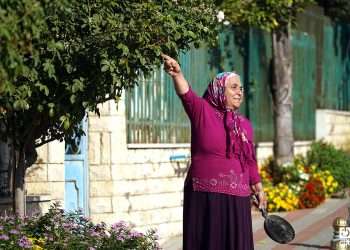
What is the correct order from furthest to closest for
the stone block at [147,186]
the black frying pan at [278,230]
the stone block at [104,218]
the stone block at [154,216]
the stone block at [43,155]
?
the stone block at [154,216] < the stone block at [147,186] < the stone block at [104,218] < the stone block at [43,155] < the black frying pan at [278,230]

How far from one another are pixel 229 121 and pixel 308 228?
253 inches

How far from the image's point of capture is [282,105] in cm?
1630

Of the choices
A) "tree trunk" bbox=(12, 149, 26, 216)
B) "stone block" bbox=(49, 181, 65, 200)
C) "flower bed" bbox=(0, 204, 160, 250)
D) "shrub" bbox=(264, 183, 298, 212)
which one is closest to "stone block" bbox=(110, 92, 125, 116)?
"stone block" bbox=(49, 181, 65, 200)

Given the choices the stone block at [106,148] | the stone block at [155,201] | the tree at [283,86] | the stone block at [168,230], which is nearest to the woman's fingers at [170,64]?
the stone block at [106,148]

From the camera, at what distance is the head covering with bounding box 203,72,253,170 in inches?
282

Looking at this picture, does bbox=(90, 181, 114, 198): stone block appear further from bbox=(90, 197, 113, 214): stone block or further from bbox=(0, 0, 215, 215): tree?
bbox=(0, 0, 215, 215): tree

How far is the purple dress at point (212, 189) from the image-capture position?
7.14m

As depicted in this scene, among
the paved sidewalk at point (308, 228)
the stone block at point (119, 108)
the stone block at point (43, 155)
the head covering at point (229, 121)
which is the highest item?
the stone block at point (119, 108)

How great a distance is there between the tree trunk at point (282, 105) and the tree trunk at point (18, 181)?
350 inches

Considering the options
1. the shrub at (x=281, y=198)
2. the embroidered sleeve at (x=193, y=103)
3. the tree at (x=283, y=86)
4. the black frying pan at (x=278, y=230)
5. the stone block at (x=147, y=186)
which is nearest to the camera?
the embroidered sleeve at (x=193, y=103)

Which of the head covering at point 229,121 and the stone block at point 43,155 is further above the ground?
the head covering at point 229,121

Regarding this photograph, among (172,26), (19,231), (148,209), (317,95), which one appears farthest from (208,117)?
(317,95)

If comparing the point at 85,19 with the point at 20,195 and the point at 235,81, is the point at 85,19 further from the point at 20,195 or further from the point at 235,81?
the point at 20,195

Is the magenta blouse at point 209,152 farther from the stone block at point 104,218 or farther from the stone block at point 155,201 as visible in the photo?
the stone block at point 155,201
